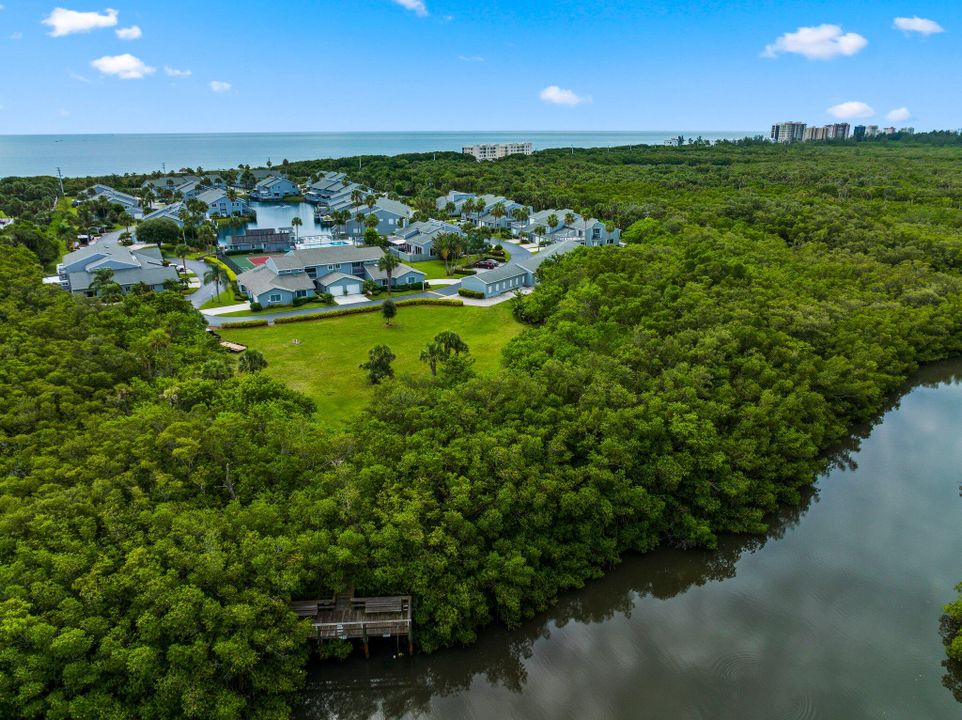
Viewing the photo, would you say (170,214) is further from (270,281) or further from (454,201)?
(454,201)

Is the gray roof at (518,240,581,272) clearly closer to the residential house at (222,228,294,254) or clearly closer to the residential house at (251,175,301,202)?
the residential house at (222,228,294,254)

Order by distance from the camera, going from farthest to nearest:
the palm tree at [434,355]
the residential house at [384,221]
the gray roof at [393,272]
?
the residential house at [384,221], the gray roof at [393,272], the palm tree at [434,355]

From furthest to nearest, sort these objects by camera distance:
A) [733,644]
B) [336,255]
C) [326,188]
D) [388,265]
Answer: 1. [326,188]
2. [336,255]
3. [388,265]
4. [733,644]

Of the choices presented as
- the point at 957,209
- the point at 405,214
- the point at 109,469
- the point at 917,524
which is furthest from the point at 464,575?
the point at 957,209

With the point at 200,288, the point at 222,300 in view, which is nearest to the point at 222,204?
the point at 200,288

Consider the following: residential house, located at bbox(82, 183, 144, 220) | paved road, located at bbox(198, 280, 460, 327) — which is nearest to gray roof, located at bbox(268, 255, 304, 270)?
paved road, located at bbox(198, 280, 460, 327)

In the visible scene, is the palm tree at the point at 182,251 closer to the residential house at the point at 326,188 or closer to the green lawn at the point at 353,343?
the green lawn at the point at 353,343

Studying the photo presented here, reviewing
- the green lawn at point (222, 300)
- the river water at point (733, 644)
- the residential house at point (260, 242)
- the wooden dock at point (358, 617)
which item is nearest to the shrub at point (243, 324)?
the green lawn at point (222, 300)
